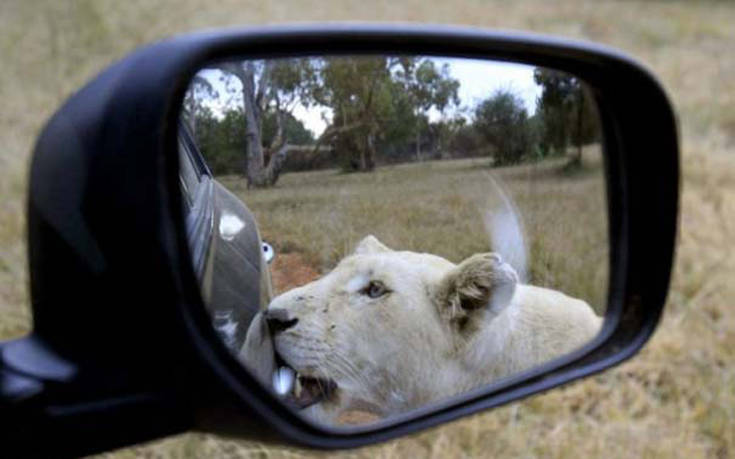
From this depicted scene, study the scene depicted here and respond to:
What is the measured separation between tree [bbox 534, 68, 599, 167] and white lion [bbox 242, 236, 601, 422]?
257mm

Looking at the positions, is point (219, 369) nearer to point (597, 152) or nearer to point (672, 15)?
point (597, 152)

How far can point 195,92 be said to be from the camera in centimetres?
101

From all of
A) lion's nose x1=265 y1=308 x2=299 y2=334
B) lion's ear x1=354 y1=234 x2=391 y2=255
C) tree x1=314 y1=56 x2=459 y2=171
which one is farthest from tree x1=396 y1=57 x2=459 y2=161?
lion's nose x1=265 y1=308 x2=299 y2=334

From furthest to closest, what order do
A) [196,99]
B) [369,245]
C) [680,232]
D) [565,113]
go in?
1. [680,232]
2. [565,113]
3. [369,245]
4. [196,99]

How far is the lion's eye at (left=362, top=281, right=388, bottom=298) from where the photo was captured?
1245 mm

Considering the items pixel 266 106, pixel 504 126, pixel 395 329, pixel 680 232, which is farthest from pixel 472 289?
pixel 680 232

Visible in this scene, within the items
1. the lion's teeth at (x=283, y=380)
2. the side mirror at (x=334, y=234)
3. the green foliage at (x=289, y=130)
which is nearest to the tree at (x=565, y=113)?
the side mirror at (x=334, y=234)

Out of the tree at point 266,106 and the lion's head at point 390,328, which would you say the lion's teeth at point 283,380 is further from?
the tree at point 266,106

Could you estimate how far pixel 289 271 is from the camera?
45.1 inches

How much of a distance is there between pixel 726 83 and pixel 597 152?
6.03 m

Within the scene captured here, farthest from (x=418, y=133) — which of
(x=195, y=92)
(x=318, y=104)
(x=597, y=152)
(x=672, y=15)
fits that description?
(x=672, y=15)

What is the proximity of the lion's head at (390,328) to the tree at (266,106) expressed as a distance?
14 centimetres

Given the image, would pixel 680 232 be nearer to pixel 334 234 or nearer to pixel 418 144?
pixel 418 144

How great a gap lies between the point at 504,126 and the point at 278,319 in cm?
45
